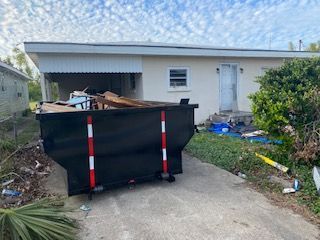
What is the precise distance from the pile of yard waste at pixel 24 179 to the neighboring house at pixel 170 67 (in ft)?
10.6

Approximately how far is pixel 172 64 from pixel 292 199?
24.9 feet

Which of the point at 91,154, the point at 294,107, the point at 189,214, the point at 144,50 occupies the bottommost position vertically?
the point at 189,214

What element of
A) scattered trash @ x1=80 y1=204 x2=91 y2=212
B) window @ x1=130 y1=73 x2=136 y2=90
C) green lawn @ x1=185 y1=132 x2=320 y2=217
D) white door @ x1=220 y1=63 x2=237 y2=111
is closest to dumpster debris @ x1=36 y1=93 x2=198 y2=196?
→ scattered trash @ x1=80 y1=204 x2=91 y2=212

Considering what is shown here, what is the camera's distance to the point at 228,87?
12.1 metres

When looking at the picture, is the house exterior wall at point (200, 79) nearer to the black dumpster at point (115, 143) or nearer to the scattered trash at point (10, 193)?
the black dumpster at point (115, 143)

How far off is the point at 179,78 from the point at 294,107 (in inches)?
249

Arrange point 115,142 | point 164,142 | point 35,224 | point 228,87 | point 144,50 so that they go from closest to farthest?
point 35,224 → point 115,142 → point 164,142 → point 144,50 → point 228,87

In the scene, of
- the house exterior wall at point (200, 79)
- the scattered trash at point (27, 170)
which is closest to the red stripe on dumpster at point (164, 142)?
the scattered trash at point (27, 170)

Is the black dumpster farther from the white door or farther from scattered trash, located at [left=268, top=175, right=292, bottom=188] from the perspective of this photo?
the white door

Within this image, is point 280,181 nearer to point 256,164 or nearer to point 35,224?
point 256,164

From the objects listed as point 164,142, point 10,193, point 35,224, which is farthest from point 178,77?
point 35,224

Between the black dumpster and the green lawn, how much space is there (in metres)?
1.49

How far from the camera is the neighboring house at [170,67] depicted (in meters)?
8.60

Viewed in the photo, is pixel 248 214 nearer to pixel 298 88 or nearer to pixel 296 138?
pixel 296 138
